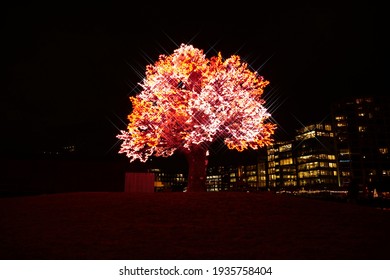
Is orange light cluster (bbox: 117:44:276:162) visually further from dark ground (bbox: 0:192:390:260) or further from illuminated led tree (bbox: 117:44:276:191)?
dark ground (bbox: 0:192:390:260)

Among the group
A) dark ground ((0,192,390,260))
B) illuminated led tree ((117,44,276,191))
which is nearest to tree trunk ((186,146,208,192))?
illuminated led tree ((117,44,276,191))

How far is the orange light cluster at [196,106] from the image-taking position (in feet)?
80.9

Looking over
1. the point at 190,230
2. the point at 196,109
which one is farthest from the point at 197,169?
the point at 190,230

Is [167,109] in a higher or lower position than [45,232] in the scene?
higher

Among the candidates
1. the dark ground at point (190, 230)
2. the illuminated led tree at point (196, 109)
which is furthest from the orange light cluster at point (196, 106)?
the dark ground at point (190, 230)

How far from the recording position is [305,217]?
49.6ft

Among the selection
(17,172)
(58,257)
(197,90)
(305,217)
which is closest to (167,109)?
(197,90)

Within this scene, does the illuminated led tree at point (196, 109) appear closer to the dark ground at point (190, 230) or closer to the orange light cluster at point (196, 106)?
the orange light cluster at point (196, 106)

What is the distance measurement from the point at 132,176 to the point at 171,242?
29508mm

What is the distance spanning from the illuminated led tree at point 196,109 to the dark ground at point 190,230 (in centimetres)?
705

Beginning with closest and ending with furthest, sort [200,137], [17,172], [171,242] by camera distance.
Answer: [171,242], [200,137], [17,172]

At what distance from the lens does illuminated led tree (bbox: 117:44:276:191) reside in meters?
24.7
